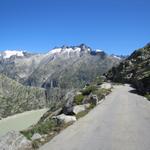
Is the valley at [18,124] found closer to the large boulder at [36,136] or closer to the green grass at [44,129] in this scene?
the green grass at [44,129]

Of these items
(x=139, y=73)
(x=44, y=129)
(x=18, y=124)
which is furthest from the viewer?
(x=18, y=124)

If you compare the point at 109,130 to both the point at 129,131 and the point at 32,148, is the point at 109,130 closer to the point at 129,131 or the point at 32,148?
the point at 129,131

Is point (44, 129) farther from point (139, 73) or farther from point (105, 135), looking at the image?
point (139, 73)

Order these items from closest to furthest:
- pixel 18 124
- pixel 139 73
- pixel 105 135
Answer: pixel 105 135 → pixel 139 73 → pixel 18 124

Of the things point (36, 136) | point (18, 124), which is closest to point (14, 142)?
point (36, 136)

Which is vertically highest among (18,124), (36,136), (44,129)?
(44,129)

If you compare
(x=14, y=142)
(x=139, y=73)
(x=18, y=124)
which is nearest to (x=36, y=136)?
(x=14, y=142)

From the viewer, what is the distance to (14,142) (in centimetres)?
1672

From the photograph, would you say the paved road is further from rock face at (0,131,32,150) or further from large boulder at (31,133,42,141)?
large boulder at (31,133,42,141)

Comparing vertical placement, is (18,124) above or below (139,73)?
below

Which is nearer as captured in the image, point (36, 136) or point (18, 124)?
point (36, 136)

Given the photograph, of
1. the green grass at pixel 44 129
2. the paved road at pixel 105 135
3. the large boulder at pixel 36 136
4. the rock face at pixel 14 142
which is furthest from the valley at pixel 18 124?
the rock face at pixel 14 142

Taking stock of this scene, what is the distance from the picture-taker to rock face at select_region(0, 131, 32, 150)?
1618 cm

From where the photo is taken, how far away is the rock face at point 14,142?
1618 cm
